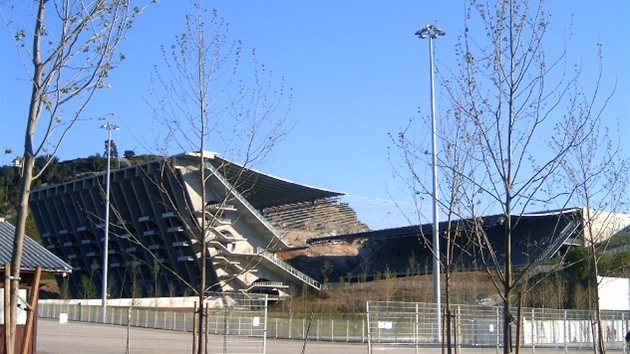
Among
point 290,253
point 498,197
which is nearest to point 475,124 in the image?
point 498,197

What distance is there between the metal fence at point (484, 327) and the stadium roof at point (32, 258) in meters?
8.28

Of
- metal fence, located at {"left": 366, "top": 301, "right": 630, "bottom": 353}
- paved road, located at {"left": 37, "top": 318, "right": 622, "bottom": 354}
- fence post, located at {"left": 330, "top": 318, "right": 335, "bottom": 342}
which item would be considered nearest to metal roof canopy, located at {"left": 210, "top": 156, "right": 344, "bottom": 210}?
fence post, located at {"left": 330, "top": 318, "right": 335, "bottom": 342}

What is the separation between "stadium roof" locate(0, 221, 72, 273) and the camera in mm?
18108

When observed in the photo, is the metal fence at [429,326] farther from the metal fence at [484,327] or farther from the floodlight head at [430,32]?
the floodlight head at [430,32]

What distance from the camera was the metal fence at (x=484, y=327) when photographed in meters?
23.5

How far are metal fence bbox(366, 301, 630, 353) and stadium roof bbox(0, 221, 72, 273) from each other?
8.28 metres

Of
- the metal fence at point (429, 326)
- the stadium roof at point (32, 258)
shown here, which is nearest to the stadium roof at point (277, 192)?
the metal fence at point (429, 326)

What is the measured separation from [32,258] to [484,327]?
14.0 m

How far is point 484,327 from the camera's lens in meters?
24.5

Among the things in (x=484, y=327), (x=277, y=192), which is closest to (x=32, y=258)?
(x=484, y=327)

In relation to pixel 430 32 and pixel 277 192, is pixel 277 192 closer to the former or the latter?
pixel 277 192

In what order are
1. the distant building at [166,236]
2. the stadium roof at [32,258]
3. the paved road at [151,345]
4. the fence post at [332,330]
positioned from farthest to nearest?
the distant building at [166,236] < the fence post at [332,330] < the paved road at [151,345] < the stadium roof at [32,258]

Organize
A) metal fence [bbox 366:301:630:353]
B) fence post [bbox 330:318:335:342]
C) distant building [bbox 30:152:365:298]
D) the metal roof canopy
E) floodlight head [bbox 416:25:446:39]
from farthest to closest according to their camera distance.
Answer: the metal roof canopy → distant building [bbox 30:152:365:298] → fence post [bbox 330:318:335:342] → floodlight head [bbox 416:25:446:39] → metal fence [bbox 366:301:630:353]

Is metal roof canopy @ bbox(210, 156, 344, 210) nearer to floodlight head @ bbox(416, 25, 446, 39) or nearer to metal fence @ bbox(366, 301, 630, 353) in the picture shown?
floodlight head @ bbox(416, 25, 446, 39)
